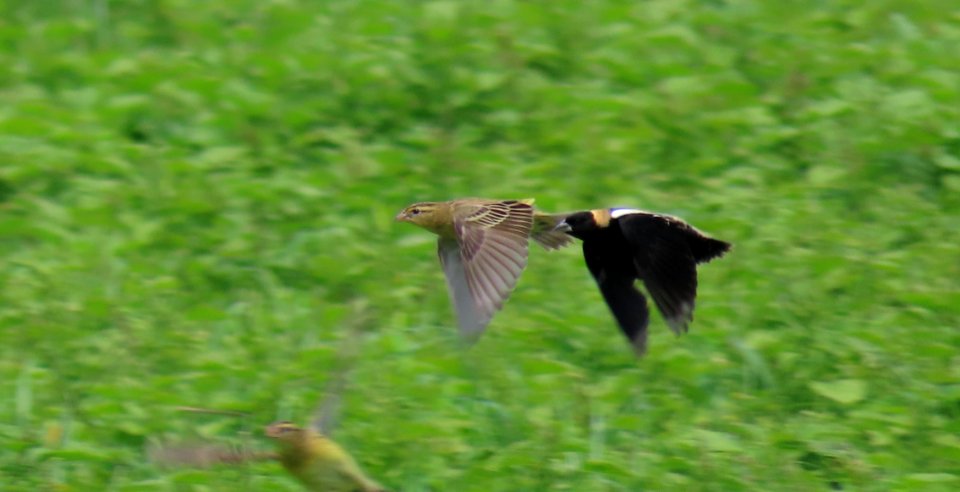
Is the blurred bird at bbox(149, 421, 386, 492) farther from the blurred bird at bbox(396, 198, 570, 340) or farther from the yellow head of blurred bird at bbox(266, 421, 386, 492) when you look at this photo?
the blurred bird at bbox(396, 198, 570, 340)

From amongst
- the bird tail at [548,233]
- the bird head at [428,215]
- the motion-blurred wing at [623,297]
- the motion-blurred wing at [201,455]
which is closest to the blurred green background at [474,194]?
the motion-blurred wing at [201,455]

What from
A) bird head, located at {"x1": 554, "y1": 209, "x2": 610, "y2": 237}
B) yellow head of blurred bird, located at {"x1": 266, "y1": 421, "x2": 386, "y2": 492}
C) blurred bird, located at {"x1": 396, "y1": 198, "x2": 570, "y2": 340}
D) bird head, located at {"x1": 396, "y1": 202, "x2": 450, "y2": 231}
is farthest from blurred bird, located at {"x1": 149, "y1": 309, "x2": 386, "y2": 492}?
bird head, located at {"x1": 554, "y1": 209, "x2": 610, "y2": 237}

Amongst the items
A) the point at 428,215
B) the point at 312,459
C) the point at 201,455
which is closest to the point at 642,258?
the point at 428,215

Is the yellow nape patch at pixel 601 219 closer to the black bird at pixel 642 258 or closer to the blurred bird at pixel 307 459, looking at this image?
the black bird at pixel 642 258

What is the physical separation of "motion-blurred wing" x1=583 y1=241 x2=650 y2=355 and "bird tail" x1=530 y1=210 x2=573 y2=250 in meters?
0.12

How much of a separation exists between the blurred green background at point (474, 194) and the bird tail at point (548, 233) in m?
0.39

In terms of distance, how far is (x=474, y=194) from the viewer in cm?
693

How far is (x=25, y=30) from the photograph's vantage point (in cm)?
856

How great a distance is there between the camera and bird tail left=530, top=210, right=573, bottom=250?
555 centimetres

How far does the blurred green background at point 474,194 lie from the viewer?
17.4 feet

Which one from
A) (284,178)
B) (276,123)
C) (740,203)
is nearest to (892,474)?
(740,203)

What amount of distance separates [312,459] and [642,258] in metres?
1.26

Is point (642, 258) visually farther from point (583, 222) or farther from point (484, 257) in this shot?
point (484, 257)

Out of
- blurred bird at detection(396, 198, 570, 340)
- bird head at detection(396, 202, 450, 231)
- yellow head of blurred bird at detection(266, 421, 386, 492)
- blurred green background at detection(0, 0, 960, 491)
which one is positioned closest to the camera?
yellow head of blurred bird at detection(266, 421, 386, 492)
